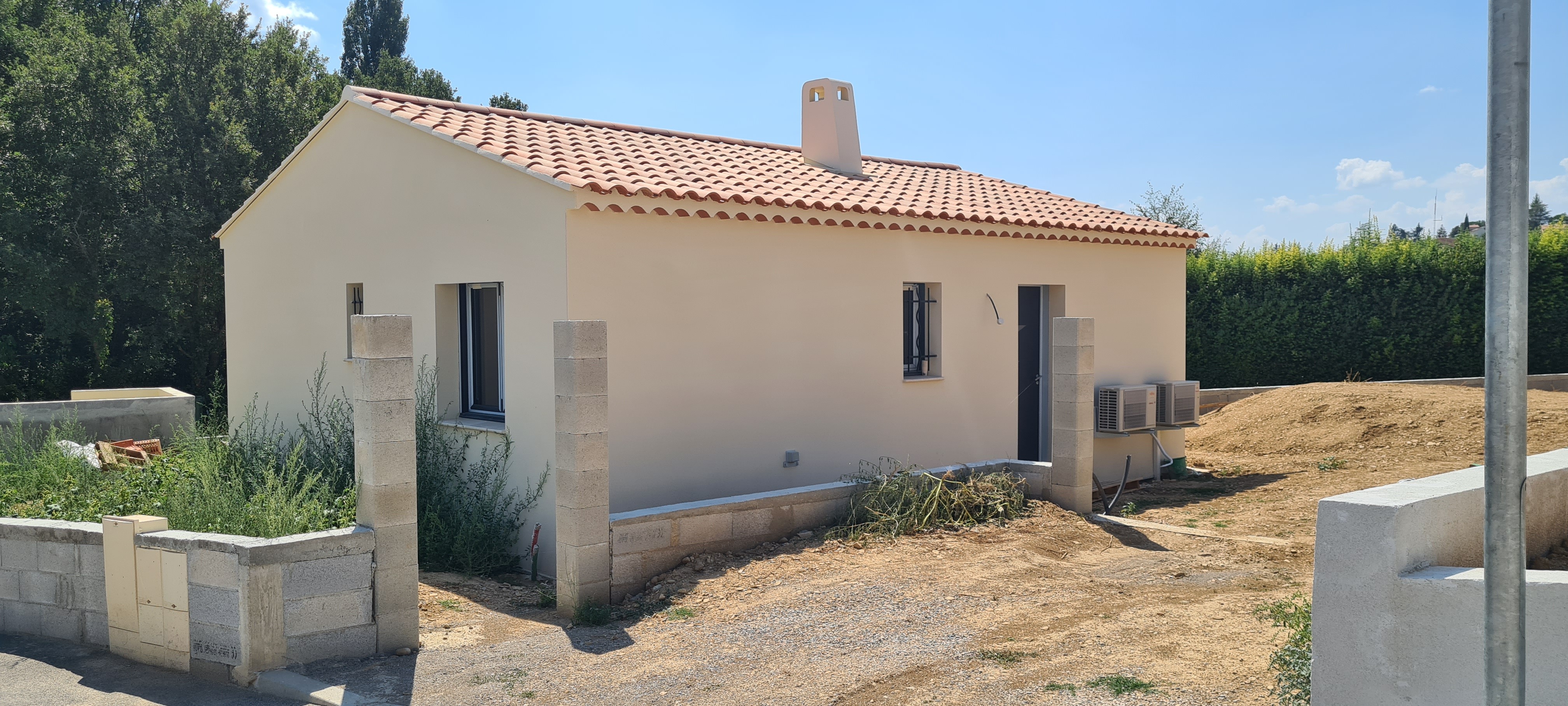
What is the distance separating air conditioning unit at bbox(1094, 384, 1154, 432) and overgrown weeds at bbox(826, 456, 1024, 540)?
3.25m

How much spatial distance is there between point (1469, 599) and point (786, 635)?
147 inches

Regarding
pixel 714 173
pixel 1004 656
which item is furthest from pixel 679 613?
pixel 714 173

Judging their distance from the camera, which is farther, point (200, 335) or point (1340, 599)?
point (200, 335)

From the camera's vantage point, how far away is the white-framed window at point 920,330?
11.5 m

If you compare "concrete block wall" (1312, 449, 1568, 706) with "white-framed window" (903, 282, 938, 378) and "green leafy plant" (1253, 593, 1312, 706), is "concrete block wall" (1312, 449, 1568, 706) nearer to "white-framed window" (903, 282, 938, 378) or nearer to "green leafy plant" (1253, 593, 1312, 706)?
"green leafy plant" (1253, 593, 1312, 706)

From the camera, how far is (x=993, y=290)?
39.2ft

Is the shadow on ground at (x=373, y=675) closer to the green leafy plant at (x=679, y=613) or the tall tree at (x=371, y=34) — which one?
the green leafy plant at (x=679, y=613)

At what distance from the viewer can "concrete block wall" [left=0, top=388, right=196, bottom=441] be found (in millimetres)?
14297

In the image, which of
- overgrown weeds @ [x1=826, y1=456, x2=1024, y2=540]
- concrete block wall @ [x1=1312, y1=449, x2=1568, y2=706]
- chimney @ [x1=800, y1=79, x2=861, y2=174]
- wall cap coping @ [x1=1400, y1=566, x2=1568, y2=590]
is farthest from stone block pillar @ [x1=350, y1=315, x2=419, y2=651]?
chimney @ [x1=800, y1=79, x2=861, y2=174]

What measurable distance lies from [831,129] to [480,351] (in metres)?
5.61

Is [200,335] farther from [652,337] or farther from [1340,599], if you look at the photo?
[1340,599]

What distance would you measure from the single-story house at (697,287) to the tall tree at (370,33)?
3403cm

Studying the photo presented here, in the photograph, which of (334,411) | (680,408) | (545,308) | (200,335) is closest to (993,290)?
(680,408)

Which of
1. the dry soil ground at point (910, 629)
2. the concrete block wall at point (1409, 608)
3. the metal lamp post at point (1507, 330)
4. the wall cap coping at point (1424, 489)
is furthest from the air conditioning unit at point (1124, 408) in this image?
the metal lamp post at point (1507, 330)
